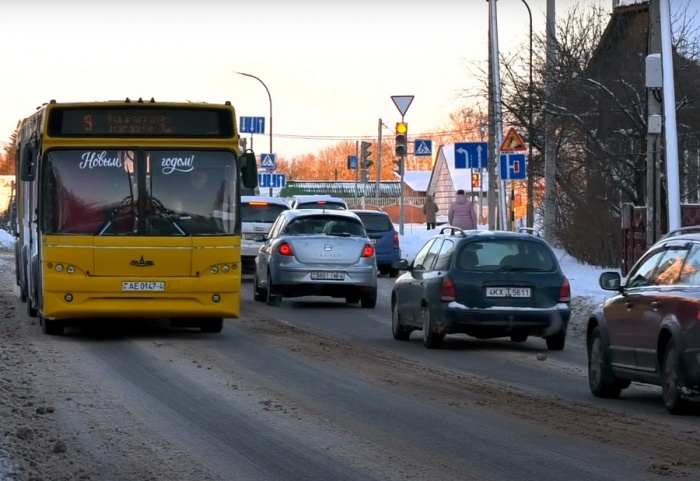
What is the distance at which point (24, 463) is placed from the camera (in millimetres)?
8938

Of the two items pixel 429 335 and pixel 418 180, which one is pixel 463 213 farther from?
pixel 418 180

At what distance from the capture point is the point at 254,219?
33625 millimetres

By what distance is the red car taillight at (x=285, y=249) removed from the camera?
2500 cm

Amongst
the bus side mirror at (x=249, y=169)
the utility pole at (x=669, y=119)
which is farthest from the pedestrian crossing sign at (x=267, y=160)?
the bus side mirror at (x=249, y=169)

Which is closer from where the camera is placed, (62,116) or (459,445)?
(459,445)

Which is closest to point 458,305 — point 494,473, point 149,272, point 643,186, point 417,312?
point 417,312

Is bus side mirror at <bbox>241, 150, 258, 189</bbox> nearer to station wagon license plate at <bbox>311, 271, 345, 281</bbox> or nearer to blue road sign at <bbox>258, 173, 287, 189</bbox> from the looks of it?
station wagon license plate at <bbox>311, 271, 345, 281</bbox>

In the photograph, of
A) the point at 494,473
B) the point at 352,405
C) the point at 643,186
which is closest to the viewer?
the point at 494,473

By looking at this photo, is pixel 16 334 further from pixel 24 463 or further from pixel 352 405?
pixel 24 463

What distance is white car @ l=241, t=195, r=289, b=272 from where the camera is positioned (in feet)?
108

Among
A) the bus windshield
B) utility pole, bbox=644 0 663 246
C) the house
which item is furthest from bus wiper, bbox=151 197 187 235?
the house

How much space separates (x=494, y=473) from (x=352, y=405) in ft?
11.4

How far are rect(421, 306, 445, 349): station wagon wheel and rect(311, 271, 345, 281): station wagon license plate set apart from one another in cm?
685

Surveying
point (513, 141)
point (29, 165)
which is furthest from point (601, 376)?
point (513, 141)
